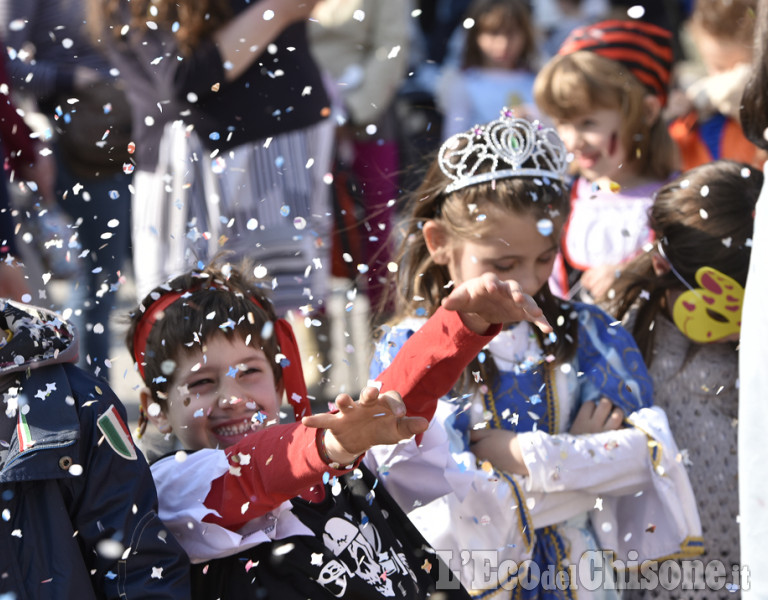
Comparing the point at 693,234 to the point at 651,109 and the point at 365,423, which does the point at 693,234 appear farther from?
the point at 365,423

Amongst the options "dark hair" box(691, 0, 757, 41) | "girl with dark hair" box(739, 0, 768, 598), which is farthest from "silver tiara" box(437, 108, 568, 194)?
"dark hair" box(691, 0, 757, 41)

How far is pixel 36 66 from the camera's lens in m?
4.16

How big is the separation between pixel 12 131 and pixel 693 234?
2.14 m

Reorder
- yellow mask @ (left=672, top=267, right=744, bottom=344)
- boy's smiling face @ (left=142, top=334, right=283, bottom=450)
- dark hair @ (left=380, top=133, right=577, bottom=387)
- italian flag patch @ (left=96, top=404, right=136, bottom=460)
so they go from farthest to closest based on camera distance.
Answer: yellow mask @ (left=672, top=267, right=744, bottom=344), dark hair @ (left=380, top=133, right=577, bottom=387), boy's smiling face @ (left=142, top=334, right=283, bottom=450), italian flag patch @ (left=96, top=404, right=136, bottom=460)

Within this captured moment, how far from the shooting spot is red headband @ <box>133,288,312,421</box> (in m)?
2.39

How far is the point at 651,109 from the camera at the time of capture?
3854mm

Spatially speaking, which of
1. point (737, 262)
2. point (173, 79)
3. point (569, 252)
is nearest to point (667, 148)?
point (569, 252)

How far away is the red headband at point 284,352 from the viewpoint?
2.39 meters

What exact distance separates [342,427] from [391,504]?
490 mm

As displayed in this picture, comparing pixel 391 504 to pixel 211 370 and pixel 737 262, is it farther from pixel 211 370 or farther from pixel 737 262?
pixel 737 262

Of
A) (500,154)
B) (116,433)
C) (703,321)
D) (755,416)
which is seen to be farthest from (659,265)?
(116,433)

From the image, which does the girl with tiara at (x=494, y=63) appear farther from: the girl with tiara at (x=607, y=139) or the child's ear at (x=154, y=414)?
the child's ear at (x=154, y=414)

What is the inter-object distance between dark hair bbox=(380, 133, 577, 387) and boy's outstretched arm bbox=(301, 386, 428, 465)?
2.44ft

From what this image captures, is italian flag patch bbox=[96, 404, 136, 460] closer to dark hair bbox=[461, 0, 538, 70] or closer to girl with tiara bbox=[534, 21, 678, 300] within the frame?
girl with tiara bbox=[534, 21, 678, 300]
